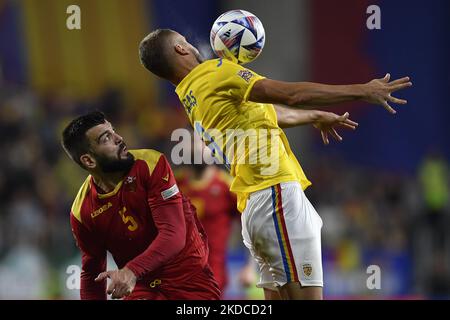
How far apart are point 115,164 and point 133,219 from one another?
33 cm

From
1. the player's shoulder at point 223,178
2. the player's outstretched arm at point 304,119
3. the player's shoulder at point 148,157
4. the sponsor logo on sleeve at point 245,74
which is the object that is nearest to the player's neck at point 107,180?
the player's shoulder at point 148,157

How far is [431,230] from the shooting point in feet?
41.7

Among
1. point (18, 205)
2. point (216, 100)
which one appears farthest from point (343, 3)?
point (216, 100)

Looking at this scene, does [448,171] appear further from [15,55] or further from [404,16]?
[15,55]

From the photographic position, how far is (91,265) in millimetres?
5258

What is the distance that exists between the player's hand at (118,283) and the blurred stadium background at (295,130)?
14.8ft

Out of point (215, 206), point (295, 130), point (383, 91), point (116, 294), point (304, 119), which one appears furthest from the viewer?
point (295, 130)

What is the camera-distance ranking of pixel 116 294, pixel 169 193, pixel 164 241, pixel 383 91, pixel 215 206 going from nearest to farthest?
pixel 116 294, pixel 383 91, pixel 164 241, pixel 169 193, pixel 215 206

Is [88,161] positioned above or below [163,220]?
above

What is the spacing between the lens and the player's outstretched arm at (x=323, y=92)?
480cm

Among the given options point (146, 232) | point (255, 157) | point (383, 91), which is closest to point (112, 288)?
point (146, 232)

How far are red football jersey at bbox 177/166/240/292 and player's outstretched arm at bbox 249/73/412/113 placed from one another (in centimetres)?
280

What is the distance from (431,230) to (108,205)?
27.5 feet
